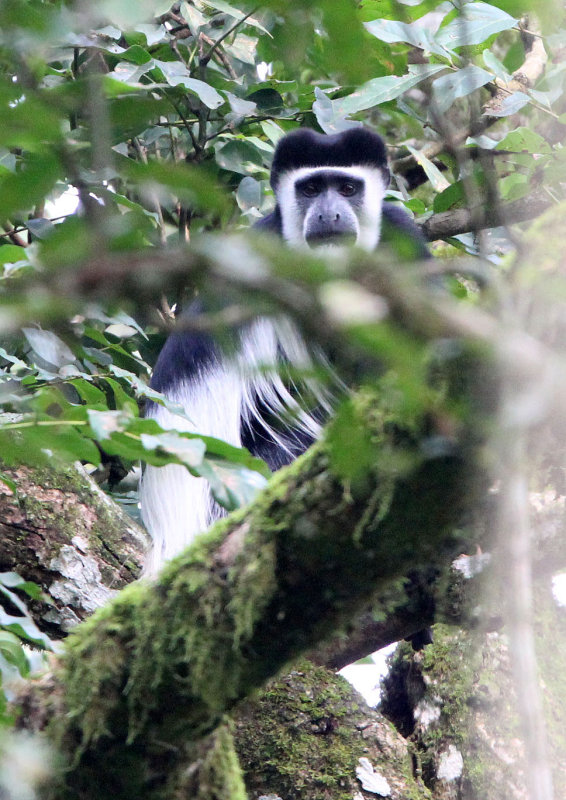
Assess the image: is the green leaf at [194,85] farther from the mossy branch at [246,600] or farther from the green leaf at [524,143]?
the mossy branch at [246,600]

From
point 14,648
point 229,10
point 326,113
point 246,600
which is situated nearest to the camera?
point 246,600

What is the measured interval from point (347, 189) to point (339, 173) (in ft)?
0.22

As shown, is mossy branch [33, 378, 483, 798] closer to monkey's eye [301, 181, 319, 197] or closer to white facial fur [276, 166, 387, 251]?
white facial fur [276, 166, 387, 251]

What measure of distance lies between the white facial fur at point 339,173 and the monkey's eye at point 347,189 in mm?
36

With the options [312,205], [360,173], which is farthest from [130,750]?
[360,173]

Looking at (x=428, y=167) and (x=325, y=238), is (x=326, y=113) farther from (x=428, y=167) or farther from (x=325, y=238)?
(x=325, y=238)

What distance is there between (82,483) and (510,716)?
118cm

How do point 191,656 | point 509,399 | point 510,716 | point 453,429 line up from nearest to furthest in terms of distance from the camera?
point 509,399, point 453,429, point 191,656, point 510,716

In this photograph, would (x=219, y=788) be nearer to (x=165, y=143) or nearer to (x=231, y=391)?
(x=231, y=391)

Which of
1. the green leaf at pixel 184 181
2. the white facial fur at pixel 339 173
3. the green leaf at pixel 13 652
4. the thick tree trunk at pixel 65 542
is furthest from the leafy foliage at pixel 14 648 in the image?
the white facial fur at pixel 339 173

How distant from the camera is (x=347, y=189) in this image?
3270 millimetres

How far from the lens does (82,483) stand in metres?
2.26

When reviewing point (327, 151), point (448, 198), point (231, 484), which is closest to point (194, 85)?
point (448, 198)

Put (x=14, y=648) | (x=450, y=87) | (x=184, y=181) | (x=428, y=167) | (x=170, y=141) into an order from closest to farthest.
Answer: (x=184, y=181), (x=14, y=648), (x=450, y=87), (x=428, y=167), (x=170, y=141)
